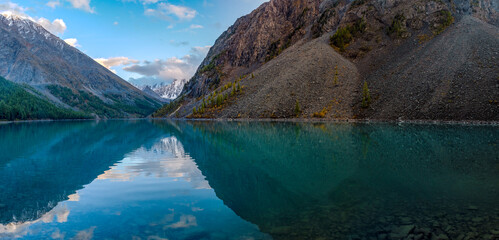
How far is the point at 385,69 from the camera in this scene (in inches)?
4269

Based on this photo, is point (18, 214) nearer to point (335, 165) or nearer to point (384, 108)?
point (335, 165)

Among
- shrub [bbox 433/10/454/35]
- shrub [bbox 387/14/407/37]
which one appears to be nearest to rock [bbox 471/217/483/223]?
shrub [bbox 433/10/454/35]

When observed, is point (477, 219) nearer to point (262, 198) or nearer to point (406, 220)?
point (406, 220)

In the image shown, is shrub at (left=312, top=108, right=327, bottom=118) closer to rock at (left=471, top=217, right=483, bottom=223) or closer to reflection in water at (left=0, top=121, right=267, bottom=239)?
reflection in water at (left=0, top=121, right=267, bottom=239)

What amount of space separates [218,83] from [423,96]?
130472 mm

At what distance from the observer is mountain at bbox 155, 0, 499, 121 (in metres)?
76.5

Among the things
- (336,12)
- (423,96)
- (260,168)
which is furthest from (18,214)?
(336,12)

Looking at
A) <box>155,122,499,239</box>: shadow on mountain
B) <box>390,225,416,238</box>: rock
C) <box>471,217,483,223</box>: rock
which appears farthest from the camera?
<box>471,217,483,223</box>: rock

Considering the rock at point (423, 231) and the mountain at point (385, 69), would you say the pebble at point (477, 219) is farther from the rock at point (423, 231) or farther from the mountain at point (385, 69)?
the mountain at point (385, 69)

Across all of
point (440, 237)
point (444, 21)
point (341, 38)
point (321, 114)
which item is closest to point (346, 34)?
point (341, 38)

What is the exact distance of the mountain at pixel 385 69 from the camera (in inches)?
3012

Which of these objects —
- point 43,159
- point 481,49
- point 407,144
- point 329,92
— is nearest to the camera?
point 43,159

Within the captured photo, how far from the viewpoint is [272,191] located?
15711 millimetres

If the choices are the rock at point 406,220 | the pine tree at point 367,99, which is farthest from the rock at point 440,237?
the pine tree at point 367,99
